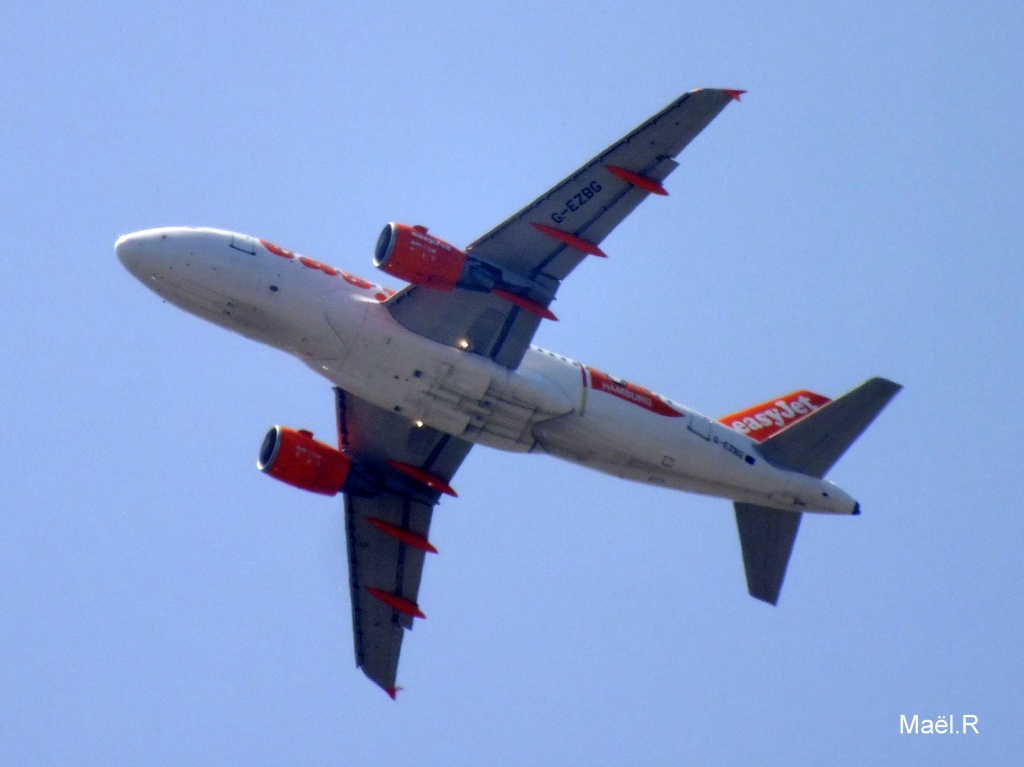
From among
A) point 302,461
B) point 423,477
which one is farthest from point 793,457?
point 302,461

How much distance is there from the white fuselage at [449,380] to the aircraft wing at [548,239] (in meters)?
0.77

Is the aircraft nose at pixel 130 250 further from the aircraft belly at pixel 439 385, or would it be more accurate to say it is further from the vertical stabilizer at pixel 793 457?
the vertical stabilizer at pixel 793 457

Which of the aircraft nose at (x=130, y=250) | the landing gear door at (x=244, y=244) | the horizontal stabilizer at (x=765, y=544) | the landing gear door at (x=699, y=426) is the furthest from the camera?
the horizontal stabilizer at (x=765, y=544)

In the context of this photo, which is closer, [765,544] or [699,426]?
[699,426]

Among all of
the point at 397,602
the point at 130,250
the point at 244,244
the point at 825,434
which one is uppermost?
the point at 244,244

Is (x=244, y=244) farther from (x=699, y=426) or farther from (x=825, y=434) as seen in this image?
(x=825, y=434)

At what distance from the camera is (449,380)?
1823 inches

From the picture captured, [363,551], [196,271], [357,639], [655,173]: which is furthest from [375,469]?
[655,173]

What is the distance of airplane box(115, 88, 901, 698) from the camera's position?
1740 inches

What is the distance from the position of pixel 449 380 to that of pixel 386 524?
8576mm

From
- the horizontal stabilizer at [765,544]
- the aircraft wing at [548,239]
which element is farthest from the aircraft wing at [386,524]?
the horizontal stabilizer at [765,544]

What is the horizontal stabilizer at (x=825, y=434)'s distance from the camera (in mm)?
49219

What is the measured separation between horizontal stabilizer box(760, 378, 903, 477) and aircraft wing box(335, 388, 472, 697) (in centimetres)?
1095

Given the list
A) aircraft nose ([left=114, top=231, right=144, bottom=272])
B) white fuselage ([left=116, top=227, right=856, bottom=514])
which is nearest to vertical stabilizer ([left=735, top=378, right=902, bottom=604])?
white fuselage ([left=116, top=227, right=856, bottom=514])
